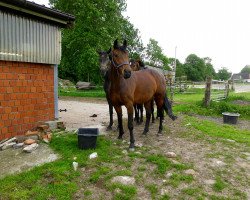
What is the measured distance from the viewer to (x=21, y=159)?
16.0ft

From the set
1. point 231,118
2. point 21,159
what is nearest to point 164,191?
point 21,159

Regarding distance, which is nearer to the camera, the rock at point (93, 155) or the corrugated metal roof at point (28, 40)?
the rock at point (93, 155)

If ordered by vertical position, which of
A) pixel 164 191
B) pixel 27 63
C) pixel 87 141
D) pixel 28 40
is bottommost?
pixel 164 191

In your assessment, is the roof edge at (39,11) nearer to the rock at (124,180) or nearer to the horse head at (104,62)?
the horse head at (104,62)

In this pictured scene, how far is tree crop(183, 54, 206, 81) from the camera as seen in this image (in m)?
69.3

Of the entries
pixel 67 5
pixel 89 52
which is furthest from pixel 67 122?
pixel 67 5

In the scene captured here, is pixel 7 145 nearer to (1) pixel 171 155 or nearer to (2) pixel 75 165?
(2) pixel 75 165

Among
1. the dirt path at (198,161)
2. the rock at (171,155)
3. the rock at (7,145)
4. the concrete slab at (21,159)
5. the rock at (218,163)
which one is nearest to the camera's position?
the dirt path at (198,161)

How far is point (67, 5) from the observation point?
21891 millimetres

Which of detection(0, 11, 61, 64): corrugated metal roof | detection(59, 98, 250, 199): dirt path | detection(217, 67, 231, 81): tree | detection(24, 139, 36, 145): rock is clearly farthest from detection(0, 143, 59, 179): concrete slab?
detection(217, 67, 231, 81): tree

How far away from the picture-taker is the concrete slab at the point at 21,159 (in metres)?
4.44

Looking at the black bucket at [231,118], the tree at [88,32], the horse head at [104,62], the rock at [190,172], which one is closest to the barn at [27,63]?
the horse head at [104,62]

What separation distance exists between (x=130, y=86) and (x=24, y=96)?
277 centimetres

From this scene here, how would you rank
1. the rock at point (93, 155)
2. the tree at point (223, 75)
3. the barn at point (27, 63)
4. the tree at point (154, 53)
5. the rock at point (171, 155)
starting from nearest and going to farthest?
the rock at point (93, 155) < the rock at point (171, 155) < the barn at point (27, 63) < the tree at point (154, 53) < the tree at point (223, 75)
